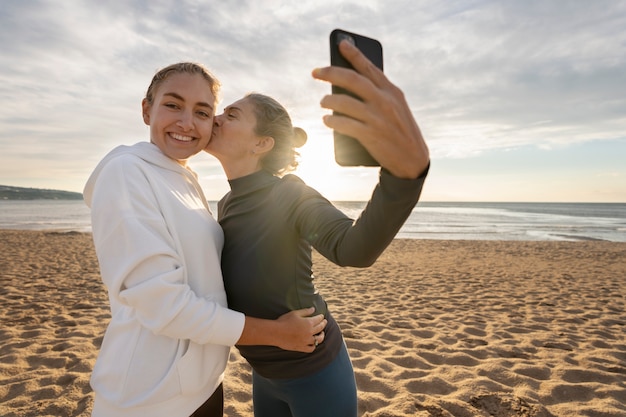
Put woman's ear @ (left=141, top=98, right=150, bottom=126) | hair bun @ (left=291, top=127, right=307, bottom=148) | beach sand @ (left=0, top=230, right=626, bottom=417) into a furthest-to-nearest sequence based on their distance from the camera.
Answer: beach sand @ (left=0, top=230, right=626, bottom=417) < hair bun @ (left=291, top=127, right=307, bottom=148) < woman's ear @ (left=141, top=98, right=150, bottom=126)

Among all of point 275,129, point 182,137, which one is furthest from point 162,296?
point 275,129

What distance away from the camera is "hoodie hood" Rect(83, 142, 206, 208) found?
59.9 inches

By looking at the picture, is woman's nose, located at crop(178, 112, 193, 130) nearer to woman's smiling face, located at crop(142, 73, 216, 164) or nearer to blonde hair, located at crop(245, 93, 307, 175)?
woman's smiling face, located at crop(142, 73, 216, 164)

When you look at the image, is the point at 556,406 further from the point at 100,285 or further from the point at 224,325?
the point at 100,285

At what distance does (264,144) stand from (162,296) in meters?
0.99

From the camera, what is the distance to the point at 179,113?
68.7 inches

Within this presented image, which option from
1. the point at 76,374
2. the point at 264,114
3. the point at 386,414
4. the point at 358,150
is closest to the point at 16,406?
the point at 76,374

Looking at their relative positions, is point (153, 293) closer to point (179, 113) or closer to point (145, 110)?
point (179, 113)

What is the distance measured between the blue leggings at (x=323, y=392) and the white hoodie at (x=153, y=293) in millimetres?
352

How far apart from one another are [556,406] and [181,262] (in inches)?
151

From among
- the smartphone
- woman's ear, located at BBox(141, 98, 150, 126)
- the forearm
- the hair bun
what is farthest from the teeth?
the smartphone

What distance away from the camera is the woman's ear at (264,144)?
1979 millimetres

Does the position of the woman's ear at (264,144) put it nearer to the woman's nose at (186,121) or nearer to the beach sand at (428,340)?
the woman's nose at (186,121)

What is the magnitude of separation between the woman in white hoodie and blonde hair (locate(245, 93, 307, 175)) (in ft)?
1.24
